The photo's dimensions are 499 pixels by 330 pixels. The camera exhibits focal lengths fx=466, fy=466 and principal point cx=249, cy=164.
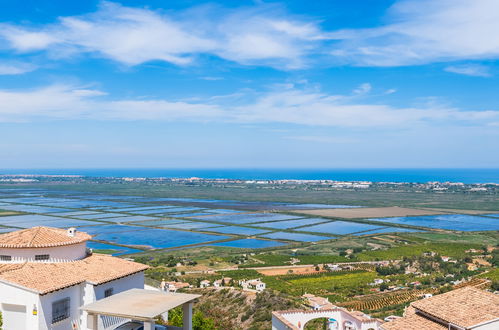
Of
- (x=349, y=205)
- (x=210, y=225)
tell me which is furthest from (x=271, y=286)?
→ (x=349, y=205)

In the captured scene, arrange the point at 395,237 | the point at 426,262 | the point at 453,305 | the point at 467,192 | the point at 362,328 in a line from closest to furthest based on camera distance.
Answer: the point at 453,305, the point at 362,328, the point at 426,262, the point at 395,237, the point at 467,192

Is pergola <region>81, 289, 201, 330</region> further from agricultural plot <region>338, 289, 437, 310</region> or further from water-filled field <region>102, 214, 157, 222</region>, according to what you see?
water-filled field <region>102, 214, 157, 222</region>

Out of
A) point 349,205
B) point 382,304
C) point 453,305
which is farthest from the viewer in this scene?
point 349,205

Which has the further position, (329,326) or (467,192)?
(467,192)

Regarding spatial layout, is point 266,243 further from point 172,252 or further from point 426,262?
point 426,262

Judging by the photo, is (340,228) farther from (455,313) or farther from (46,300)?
(46,300)

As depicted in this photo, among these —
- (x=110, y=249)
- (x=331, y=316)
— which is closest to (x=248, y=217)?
(x=110, y=249)
